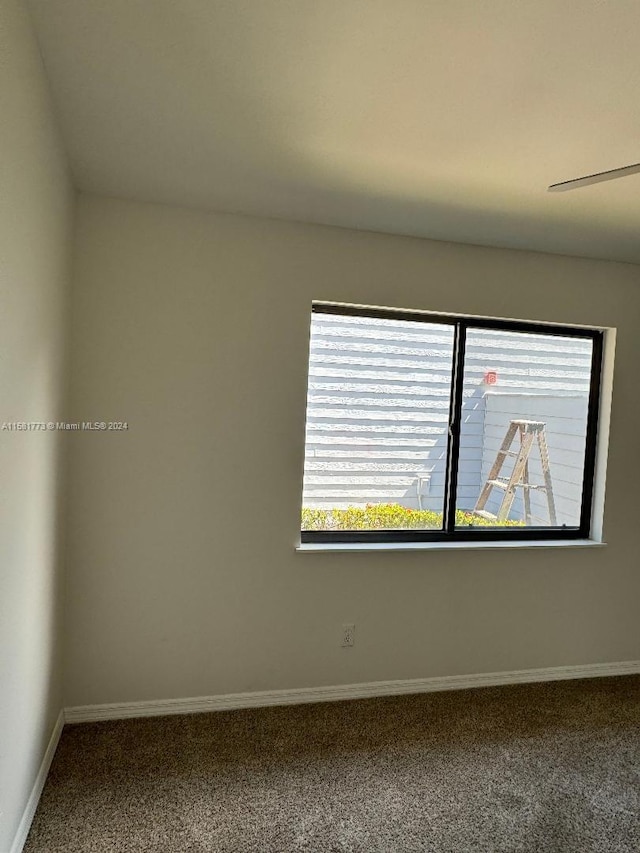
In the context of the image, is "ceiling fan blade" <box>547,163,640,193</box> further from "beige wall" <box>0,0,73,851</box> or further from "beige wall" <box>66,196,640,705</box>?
"beige wall" <box>0,0,73,851</box>

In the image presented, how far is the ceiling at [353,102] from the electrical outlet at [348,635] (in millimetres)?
2142

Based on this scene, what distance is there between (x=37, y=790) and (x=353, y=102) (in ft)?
8.75

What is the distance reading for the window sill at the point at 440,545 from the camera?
308cm

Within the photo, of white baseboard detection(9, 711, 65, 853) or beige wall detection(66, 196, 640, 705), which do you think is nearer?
white baseboard detection(9, 711, 65, 853)

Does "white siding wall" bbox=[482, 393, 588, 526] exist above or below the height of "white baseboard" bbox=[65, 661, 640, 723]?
above

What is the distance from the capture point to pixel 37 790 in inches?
85.8

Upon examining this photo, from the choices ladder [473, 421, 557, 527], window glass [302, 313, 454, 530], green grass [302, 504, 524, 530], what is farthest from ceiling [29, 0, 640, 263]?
green grass [302, 504, 524, 530]

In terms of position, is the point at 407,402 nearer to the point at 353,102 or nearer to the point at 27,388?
the point at 353,102

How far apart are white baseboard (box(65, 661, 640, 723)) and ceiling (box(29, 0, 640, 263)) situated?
2.44m

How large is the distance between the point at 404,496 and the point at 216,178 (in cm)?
193

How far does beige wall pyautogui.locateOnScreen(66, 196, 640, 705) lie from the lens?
2758mm

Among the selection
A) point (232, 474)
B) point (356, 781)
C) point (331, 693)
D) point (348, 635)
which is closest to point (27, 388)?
point (232, 474)

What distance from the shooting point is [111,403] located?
9.03 ft

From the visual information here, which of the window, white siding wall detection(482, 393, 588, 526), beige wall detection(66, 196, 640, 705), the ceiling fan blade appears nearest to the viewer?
the ceiling fan blade
